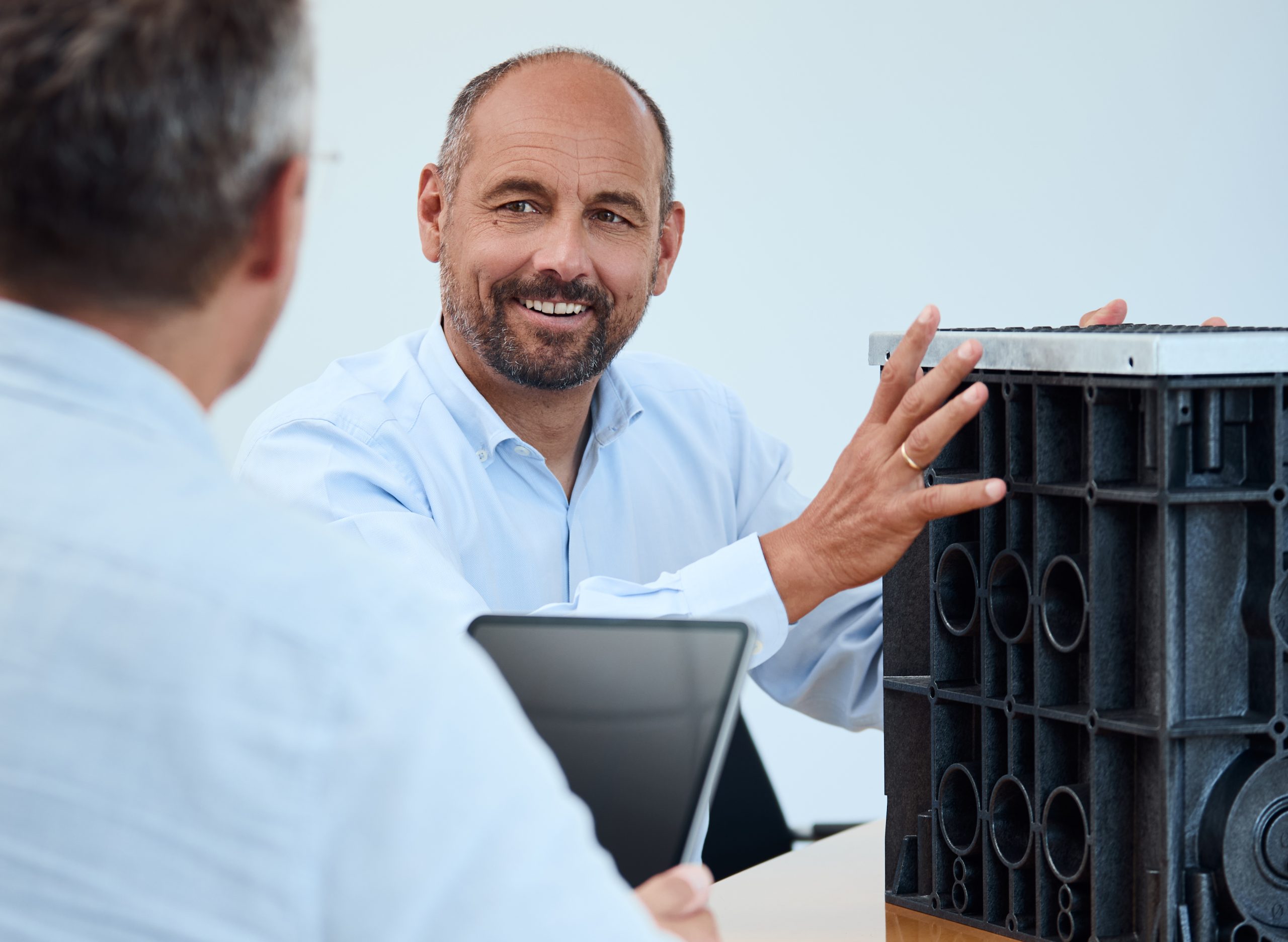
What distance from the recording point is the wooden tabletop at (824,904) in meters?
1.05

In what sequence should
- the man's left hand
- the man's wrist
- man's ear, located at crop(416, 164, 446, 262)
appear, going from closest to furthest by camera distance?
the man's wrist < the man's left hand < man's ear, located at crop(416, 164, 446, 262)

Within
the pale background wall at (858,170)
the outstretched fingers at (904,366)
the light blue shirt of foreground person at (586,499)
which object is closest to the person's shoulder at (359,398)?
the light blue shirt of foreground person at (586,499)

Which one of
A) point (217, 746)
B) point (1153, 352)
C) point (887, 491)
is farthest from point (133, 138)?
point (887, 491)

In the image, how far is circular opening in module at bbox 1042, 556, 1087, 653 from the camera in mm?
953

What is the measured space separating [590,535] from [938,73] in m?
1.63

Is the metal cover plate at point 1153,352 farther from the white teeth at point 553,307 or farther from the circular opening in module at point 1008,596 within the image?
the white teeth at point 553,307

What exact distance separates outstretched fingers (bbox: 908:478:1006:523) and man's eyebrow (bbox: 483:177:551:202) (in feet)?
2.31

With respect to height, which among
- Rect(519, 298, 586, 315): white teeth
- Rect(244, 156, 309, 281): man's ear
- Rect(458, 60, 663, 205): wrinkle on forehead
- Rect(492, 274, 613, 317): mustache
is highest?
Rect(458, 60, 663, 205): wrinkle on forehead

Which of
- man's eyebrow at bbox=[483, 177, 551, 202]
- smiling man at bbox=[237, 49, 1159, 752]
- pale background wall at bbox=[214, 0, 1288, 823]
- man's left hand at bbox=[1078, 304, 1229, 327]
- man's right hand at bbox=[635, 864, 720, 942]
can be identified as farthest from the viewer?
pale background wall at bbox=[214, 0, 1288, 823]

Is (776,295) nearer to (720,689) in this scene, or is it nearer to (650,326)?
(650,326)

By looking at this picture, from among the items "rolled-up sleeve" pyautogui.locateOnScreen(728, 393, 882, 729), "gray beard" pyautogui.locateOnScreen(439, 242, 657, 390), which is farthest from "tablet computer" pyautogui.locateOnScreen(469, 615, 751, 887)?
"gray beard" pyautogui.locateOnScreen(439, 242, 657, 390)

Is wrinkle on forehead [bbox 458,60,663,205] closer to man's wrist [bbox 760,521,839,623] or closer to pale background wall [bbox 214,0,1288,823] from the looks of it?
man's wrist [bbox 760,521,839,623]

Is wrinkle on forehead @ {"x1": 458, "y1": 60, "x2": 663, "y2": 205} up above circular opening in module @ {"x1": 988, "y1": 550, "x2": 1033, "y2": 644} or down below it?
above

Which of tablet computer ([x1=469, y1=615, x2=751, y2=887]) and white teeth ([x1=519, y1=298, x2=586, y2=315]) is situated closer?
tablet computer ([x1=469, y1=615, x2=751, y2=887])
